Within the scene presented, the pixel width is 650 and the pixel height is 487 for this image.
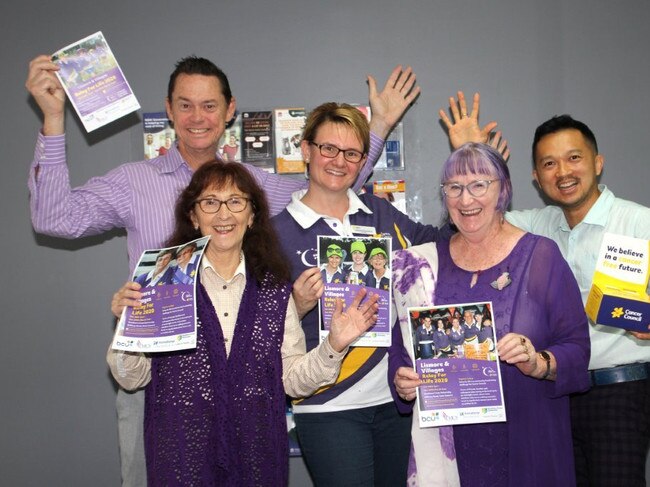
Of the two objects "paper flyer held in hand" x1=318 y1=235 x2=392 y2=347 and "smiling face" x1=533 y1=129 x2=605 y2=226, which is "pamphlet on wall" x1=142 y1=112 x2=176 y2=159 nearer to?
"paper flyer held in hand" x1=318 y1=235 x2=392 y2=347

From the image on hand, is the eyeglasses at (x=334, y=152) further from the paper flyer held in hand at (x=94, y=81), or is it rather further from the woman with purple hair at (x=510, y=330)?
the paper flyer held in hand at (x=94, y=81)

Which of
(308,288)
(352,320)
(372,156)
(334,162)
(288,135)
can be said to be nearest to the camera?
(352,320)

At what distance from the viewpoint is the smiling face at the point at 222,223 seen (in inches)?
95.5

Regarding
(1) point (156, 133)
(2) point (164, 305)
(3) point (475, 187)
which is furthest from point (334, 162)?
(1) point (156, 133)

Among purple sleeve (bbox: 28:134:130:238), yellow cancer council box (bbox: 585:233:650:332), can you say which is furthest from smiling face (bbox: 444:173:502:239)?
purple sleeve (bbox: 28:134:130:238)

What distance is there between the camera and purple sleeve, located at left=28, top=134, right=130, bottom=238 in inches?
108

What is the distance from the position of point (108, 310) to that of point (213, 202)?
6.22 feet

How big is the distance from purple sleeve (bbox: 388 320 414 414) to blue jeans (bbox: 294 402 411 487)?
0.56 feet

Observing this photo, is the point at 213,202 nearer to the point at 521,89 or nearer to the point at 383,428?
the point at 383,428

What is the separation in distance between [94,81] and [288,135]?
52.9 inches

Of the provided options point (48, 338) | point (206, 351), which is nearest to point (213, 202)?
point (206, 351)

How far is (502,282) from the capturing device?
236 cm

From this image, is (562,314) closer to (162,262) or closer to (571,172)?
(571,172)

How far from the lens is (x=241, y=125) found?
3.88 meters
